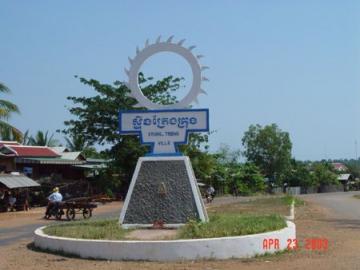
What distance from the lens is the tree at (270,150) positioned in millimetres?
82562

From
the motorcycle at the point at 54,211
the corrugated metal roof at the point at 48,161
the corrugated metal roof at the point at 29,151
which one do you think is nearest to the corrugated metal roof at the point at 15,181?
the corrugated metal roof at the point at 29,151

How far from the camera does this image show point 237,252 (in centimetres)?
1211

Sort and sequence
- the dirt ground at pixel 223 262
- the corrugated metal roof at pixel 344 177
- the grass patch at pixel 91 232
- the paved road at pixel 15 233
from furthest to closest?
the corrugated metal roof at pixel 344 177 < the paved road at pixel 15 233 < the grass patch at pixel 91 232 < the dirt ground at pixel 223 262

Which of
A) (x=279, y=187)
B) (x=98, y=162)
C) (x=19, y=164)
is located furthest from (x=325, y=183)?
(x=19, y=164)

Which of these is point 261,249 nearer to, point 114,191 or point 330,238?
point 330,238

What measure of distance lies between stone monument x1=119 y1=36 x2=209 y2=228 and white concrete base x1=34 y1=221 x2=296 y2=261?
2669mm

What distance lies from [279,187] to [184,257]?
73.1 metres

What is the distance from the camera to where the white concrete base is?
38.7 ft

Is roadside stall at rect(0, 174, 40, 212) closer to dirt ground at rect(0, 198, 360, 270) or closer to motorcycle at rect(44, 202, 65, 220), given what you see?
motorcycle at rect(44, 202, 65, 220)

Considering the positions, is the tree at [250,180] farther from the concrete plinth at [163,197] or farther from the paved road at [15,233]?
the concrete plinth at [163,197]

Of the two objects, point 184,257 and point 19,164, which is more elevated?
point 19,164

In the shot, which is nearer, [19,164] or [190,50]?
[190,50]
